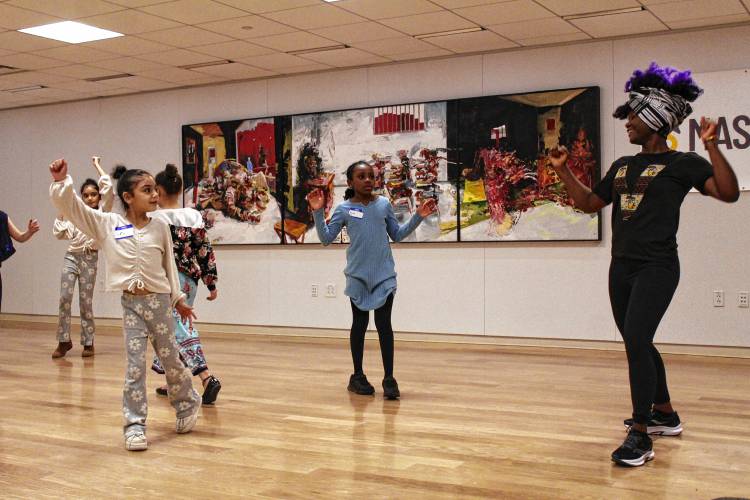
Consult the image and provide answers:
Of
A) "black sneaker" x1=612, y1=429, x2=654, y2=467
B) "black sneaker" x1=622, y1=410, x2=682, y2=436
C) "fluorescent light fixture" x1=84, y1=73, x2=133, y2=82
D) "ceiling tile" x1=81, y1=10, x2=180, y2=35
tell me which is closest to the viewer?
"black sneaker" x1=612, y1=429, x2=654, y2=467

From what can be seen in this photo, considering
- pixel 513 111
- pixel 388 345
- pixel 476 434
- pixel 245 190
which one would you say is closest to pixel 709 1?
pixel 513 111

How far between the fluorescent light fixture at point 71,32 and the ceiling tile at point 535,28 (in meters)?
3.26

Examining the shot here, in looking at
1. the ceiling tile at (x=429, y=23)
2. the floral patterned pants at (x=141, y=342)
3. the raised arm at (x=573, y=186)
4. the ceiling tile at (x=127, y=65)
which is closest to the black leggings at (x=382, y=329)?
the floral patterned pants at (x=141, y=342)

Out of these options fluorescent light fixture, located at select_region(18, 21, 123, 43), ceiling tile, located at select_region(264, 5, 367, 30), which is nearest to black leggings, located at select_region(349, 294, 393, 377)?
ceiling tile, located at select_region(264, 5, 367, 30)

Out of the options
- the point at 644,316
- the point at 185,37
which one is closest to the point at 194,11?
the point at 185,37

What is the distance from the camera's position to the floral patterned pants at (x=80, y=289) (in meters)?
7.93

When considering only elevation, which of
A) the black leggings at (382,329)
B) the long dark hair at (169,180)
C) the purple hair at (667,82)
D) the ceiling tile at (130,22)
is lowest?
the black leggings at (382,329)

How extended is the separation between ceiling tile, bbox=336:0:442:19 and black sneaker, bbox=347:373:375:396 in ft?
9.24

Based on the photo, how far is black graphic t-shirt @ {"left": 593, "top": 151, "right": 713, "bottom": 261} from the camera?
3832mm

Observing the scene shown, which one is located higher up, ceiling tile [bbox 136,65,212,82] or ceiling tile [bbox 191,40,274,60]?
ceiling tile [bbox 191,40,274,60]

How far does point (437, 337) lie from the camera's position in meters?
8.84

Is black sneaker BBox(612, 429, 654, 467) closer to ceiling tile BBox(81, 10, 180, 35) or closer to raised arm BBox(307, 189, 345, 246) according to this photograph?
raised arm BBox(307, 189, 345, 246)

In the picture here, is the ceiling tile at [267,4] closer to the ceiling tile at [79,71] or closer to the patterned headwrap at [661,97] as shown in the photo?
the ceiling tile at [79,71]

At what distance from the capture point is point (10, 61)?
8945 millimetres
